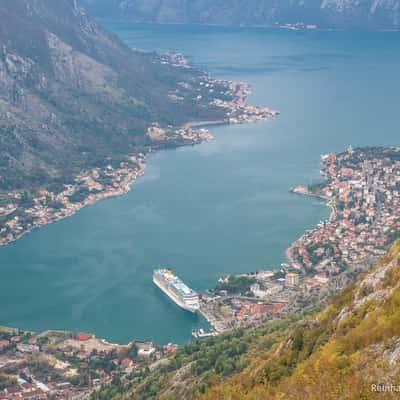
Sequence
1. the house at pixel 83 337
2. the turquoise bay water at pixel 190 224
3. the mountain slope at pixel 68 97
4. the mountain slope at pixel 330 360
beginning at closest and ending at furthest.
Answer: the mountain slope at pixel 330 360 → the house at pixel 83 337 → the turquoise bay water at pixel 190 224 → the mountain slope at pixel 68 97

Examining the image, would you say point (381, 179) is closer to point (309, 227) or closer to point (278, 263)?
point (309, 227)

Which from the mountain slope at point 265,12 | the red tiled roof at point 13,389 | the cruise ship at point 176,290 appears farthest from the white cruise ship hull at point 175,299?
the mountain slope at point 265,12

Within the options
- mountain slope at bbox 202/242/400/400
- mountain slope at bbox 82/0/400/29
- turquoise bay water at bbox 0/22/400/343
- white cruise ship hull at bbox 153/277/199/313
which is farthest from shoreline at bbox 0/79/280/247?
mountain slope at bbox 82/0/400/29

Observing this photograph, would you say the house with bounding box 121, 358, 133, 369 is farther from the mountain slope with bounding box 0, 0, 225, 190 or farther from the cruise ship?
the mountain slope with bounding box 0, 0, 225, 190

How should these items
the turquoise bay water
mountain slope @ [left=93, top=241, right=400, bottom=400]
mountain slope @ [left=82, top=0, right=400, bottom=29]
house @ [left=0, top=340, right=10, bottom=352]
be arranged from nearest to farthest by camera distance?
mountain slope @ [left=93, top=241, right=400, bottom=400] < house @ [left=0, top=340, right=10, bottom=352] < the turquoise bay water < mountain slope @ [left=82, top=0, right=400, bottom=29]

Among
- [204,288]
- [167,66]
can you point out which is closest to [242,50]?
[167,66]

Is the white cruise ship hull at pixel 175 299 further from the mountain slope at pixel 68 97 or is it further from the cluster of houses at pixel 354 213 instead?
the mountain slope at pixel 68 97

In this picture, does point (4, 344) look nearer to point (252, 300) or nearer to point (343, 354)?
point (252, 300)
